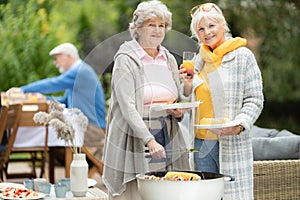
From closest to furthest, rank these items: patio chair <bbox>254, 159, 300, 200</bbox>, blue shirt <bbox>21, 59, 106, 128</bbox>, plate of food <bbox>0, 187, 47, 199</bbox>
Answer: blue shirt <bbox>21, 59, 106, 128</bbox> < plate of food <bbox>0, 187, 47, 199</bbox> < patio chair <bbox>254, 159, 300, 200</bbox>

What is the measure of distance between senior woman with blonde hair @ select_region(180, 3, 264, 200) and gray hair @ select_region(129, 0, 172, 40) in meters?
0.16

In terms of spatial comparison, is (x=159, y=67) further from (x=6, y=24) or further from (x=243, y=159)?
(x=6, y=24)

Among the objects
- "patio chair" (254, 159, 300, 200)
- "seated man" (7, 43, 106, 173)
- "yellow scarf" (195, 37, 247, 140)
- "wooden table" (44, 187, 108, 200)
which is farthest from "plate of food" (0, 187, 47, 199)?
"seated man" (7, 43, 106, 173)

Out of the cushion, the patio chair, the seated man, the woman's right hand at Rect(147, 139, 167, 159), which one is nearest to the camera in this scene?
the woman's right hand at Rect(147, 139, 167, 159)

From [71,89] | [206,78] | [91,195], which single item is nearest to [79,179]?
[91,195]

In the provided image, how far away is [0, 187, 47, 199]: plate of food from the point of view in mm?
3859

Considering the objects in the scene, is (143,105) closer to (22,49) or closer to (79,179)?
(79,179)

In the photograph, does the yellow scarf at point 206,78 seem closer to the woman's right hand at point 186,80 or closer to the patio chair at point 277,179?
the woman's right hand at point 186,80

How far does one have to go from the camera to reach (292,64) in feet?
39.7

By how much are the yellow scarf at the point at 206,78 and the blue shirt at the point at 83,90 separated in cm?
46

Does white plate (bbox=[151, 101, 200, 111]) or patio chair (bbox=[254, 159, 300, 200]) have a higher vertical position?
white plate (bbox=[151, 101, 200, 111])

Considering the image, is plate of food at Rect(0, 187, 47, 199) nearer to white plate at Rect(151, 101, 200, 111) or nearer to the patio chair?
white plate at Rect(151, 101, 200, 111)

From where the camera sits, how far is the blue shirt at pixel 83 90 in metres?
3.49

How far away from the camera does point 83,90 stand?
11.7 ft
